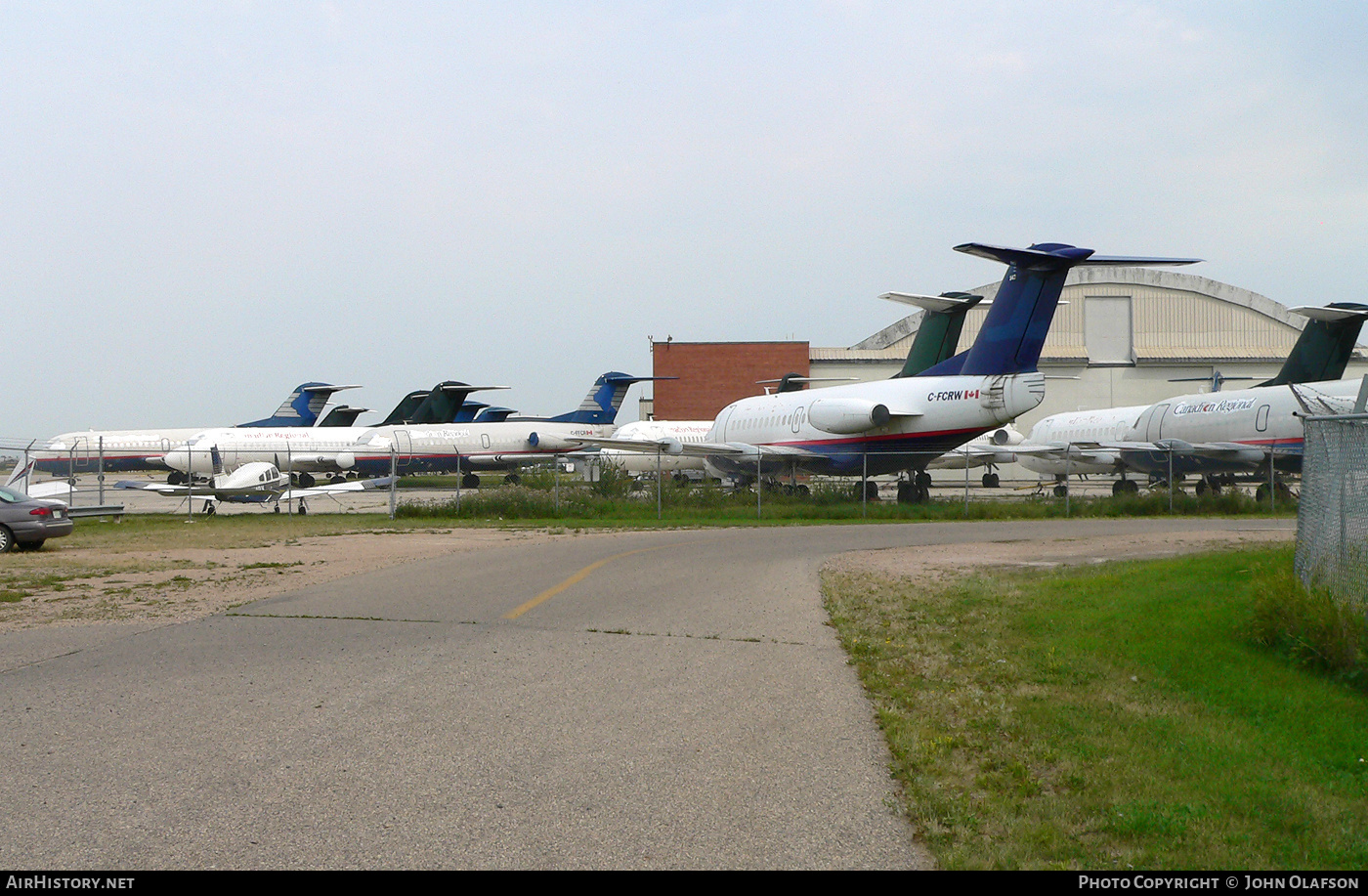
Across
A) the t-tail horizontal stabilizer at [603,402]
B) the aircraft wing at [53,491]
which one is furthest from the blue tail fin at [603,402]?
the aircraft wing at [53,491]

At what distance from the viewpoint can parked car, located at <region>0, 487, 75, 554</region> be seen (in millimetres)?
20469

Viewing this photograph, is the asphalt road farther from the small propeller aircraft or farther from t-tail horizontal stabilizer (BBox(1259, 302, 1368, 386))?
t-tail horizontal stabilizer (BBox(1259, 302, 1368, 386))

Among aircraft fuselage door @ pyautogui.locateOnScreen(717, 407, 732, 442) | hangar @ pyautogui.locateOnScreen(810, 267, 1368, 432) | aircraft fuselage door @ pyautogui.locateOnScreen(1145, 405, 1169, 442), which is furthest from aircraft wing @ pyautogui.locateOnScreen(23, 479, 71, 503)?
hangar @ pyautogui.locateOnScreen(810, 267, 1368, 432)

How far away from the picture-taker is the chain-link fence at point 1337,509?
9039 millimetres

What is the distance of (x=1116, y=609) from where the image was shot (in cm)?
1141

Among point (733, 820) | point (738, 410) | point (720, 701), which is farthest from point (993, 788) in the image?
point (738, 410)

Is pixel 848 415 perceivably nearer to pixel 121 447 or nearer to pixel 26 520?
pixel 26 520

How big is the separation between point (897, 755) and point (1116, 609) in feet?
18.9

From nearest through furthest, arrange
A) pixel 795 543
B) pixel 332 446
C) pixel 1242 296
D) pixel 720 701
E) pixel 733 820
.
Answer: pixel 733 820
pixel 720 701
pixel 795 543
pixel 332 446
pixel 1242 296

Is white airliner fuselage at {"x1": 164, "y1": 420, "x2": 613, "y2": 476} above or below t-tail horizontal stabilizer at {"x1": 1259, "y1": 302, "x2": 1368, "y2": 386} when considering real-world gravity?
below

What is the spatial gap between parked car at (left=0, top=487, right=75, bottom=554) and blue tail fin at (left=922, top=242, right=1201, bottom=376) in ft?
65.6

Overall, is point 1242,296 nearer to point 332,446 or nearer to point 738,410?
point 738,410


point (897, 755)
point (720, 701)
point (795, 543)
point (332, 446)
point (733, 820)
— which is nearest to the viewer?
point (733, 820)
